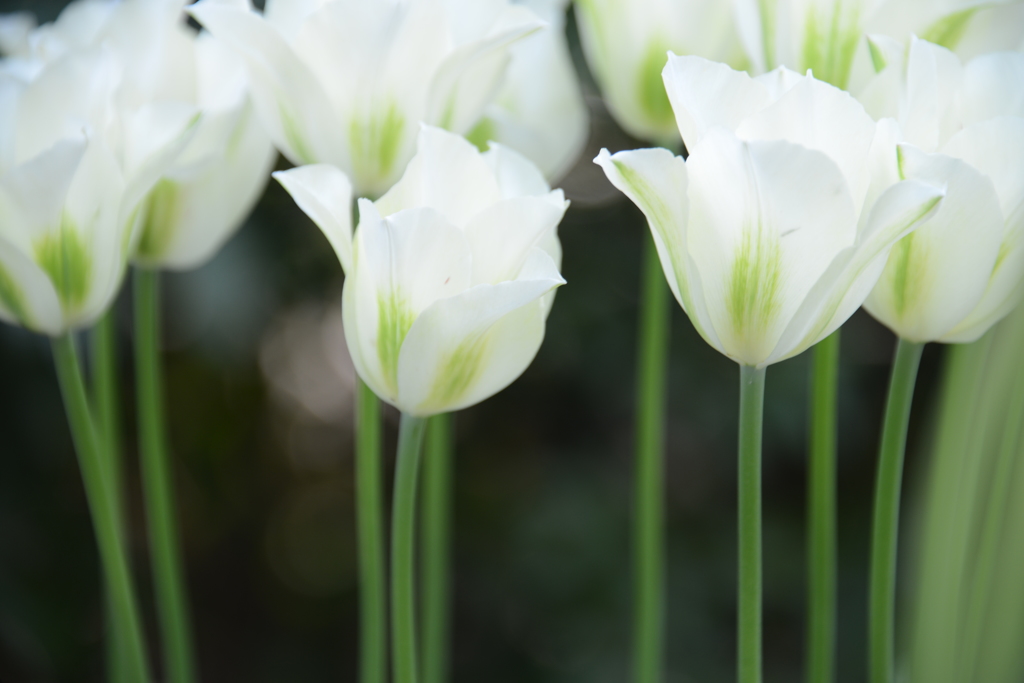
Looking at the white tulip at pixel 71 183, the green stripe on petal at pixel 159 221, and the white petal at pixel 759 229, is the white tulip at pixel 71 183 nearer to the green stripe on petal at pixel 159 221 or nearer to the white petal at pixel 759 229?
the green stripe on petal at pixel 159 221

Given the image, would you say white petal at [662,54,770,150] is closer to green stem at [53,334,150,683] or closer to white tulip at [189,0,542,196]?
white tulip at [189,0,542,196]

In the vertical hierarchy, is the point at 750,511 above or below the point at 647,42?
below

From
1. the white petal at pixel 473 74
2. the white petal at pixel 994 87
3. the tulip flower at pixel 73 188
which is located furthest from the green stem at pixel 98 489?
the white petal at pixel 994 87

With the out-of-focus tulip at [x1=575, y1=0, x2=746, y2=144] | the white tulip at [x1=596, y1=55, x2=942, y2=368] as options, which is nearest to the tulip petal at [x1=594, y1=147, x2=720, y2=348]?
the white tulip at [x1=596, y1=55, x2=942, y2=368]

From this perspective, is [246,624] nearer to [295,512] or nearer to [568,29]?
[295,512]

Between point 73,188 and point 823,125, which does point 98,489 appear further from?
point 823,125

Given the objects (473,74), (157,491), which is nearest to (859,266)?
(473,74)
